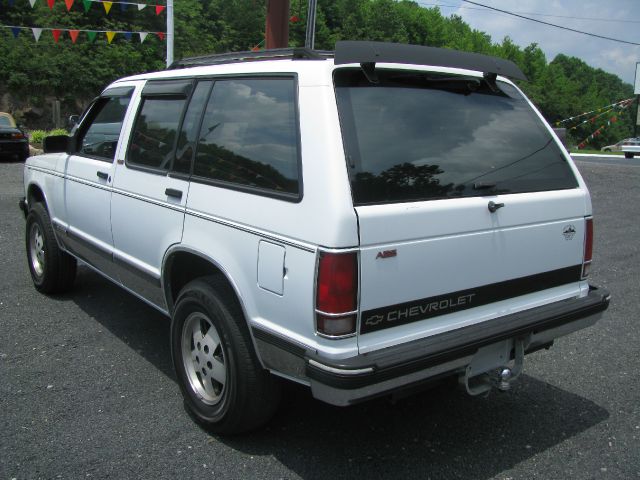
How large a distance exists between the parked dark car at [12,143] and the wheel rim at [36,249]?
1230 cm

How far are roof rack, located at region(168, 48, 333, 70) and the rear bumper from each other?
4.46 feet

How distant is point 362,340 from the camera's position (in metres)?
2.53

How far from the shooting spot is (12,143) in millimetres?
16250

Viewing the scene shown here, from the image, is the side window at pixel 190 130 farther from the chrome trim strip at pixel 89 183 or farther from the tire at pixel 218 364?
the chrome trim strip at pixel 89 183

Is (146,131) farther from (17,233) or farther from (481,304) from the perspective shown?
(17,233)

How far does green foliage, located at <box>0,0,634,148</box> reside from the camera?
30594 mm

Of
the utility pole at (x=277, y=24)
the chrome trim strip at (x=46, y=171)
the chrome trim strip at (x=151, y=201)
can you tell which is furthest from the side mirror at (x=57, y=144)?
the utility pole at (x=277, y=24)

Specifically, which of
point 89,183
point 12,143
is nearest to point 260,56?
point 89,183

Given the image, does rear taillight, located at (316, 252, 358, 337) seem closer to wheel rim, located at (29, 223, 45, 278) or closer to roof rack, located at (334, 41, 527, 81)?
roof rack, located at (334, 41, 527, 81)

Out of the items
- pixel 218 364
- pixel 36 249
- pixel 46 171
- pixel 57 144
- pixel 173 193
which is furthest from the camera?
pixel 36 249

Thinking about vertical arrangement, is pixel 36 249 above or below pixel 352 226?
below

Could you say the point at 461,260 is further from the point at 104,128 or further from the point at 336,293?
the point at 104,128

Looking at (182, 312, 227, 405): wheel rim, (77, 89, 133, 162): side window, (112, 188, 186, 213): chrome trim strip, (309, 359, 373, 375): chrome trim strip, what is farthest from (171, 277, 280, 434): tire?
(77, 89, 133, 162): side window

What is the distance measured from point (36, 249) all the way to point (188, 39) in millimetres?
38181
